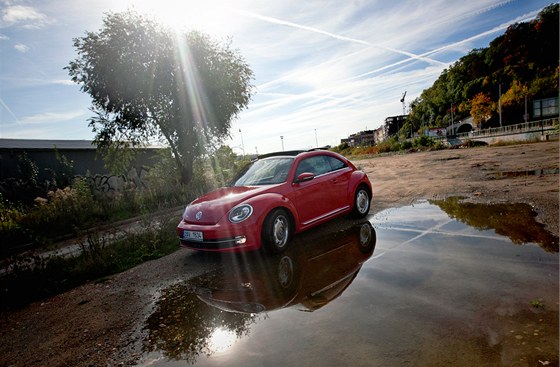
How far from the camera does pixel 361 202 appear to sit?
21.3 ft

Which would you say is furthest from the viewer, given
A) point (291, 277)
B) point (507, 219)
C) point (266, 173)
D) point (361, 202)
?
point (361, 202)

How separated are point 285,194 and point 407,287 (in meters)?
2.40

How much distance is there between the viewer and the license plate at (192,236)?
4559 millimetres

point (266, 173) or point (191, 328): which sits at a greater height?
point (266, 173)

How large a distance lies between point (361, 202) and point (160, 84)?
11.9 metres

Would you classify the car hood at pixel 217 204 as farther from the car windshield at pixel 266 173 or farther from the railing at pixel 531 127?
the railing at pixel 531 127

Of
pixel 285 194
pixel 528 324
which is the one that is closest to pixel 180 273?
pixel 285 194

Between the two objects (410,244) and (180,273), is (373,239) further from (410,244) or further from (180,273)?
(180,273)

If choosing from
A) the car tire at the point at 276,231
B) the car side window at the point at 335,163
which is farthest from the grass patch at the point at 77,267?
the car side window at the point at 335,163

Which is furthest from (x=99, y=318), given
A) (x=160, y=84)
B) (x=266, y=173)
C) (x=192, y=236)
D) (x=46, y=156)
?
(x=46, y=156)

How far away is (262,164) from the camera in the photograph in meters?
6.13

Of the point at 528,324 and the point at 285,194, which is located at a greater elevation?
the point at 285,194

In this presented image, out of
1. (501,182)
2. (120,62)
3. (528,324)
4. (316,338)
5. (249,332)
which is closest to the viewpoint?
(528,324)

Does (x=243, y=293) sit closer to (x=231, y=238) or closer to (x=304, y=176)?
(x=231, y=238)
